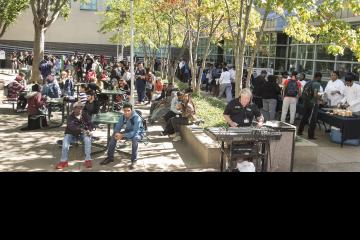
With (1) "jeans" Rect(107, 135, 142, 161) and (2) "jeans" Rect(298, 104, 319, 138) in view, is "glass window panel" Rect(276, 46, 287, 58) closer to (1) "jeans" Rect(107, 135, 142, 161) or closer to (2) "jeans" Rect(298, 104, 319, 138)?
(2) "jeans" Rect(298, 104, 319, 138)

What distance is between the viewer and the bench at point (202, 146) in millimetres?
7953

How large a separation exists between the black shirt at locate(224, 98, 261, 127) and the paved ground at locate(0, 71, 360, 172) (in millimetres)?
1240

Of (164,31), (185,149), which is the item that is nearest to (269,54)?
(164,31)

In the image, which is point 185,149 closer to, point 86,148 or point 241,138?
point 86,148

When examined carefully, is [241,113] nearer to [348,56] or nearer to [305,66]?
[348,56]

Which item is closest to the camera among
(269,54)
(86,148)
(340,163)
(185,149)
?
(86,148)

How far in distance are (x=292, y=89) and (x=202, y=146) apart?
4.71 m

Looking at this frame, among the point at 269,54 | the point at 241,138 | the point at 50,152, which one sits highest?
the point at 269,54

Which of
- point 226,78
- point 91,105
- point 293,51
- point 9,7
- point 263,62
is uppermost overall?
point 9,7

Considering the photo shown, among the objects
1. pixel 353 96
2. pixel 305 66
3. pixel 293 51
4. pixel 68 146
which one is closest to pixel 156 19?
pixel 293 51

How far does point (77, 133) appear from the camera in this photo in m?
7.86

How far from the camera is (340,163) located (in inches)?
339

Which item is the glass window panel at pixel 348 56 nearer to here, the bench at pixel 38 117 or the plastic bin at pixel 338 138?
the plastic bin at pixel 338 138
